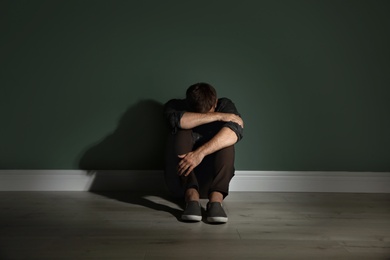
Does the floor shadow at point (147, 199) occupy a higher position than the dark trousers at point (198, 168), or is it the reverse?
the dark trousers at point (198, 168)

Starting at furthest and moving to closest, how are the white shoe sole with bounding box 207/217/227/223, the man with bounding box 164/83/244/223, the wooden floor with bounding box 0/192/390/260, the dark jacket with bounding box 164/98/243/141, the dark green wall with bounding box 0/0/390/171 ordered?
the dark green wall with bounding box 0/0/390/171 < the dark jacket with bounding box 164/98/243/141 < the man with bounding box 164/83/244/223 < the white shoe sole with bounding box 207/217/227/223 < the wooden floor with bounding box 0/192/390/260

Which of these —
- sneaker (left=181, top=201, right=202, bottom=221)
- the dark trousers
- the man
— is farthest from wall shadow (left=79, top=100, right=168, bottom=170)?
sneaker (left=181, top=201, right=202, bottom=221)

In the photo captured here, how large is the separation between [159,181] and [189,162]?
700 mm

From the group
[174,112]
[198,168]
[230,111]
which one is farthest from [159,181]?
[230,111]

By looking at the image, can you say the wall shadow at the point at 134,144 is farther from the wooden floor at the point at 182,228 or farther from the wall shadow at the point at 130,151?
the wooden floor at the point at 182,228

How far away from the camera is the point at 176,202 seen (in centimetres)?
246

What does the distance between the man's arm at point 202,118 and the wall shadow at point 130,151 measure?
52 centimetres

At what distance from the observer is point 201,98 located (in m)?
2.29

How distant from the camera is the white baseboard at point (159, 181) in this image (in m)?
2.73

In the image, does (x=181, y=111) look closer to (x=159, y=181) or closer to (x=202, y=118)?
(x=202, y=118)

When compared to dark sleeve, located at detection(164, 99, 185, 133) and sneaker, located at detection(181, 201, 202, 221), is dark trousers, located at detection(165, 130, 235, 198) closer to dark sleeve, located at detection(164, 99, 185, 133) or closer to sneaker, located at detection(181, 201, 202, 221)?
dark sleeve, located at detection(164, 99, 185, 133)

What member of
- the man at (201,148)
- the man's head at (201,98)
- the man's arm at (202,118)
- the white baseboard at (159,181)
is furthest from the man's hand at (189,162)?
the white baseboard at (159,181)

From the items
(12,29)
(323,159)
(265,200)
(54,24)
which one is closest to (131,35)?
(54,24)

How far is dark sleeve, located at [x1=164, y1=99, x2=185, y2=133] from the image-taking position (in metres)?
2.27
